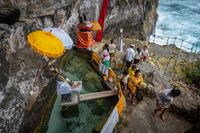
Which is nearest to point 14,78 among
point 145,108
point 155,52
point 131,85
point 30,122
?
point 30,122

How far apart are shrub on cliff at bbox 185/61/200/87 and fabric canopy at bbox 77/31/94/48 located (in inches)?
284

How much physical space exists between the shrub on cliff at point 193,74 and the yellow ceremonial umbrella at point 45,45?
36.2ft

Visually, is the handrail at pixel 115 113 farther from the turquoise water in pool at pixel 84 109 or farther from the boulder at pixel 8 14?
the boulder at pixel 8 14

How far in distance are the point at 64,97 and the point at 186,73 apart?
10.7 m

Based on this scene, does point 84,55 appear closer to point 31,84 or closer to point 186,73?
point 31,84

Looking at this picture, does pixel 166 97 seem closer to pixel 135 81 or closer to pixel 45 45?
pixel 135 81

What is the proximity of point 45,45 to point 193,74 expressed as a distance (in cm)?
1207

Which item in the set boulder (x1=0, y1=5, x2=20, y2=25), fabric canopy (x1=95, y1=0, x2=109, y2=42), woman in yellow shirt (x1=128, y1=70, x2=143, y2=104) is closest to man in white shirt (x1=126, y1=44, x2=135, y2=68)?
woman in yellow shirt (x1=128, y1=70, x2=143, y2=104)


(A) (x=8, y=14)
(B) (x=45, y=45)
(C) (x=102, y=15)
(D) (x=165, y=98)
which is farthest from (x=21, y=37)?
(C) (x=102, y=15)

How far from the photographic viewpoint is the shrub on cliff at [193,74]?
716 inches

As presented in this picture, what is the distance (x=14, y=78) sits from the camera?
1059 centimetres

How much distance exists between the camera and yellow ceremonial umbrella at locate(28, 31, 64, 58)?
10.1 m

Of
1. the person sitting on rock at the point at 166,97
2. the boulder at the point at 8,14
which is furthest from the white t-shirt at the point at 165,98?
the boulder at the point at 8,14

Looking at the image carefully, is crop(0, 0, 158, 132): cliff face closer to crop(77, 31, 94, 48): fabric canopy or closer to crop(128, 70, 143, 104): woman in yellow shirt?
crop(77, 31, 94, 48): fabric canopy
